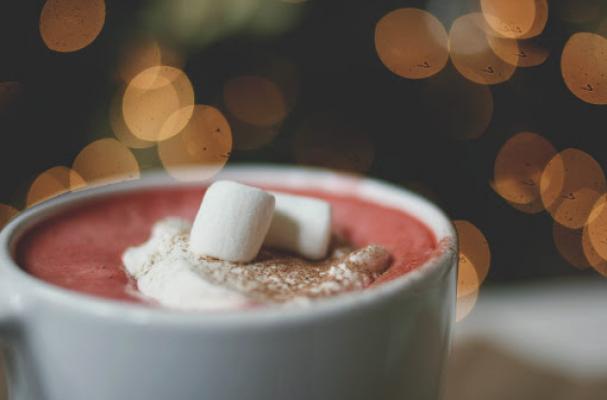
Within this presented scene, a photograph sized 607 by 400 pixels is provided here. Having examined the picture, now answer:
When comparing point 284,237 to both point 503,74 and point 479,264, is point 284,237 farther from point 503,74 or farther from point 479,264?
point 479,264

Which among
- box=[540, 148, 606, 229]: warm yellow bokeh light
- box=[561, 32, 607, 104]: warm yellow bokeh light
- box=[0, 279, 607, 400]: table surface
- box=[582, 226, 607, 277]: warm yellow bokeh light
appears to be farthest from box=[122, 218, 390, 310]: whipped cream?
box=[582, 226, 607, 277]: warm yellow bokeh light

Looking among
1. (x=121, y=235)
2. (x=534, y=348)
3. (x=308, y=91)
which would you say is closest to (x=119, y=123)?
(x=308, y=91)

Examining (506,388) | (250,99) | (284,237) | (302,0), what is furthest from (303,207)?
(250,99)

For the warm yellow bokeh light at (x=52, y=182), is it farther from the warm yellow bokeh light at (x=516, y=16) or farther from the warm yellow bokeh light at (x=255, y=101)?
the warm yellow bokeh light at (x=516, y=16)

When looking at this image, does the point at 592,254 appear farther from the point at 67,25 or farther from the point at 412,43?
the point at 67,25

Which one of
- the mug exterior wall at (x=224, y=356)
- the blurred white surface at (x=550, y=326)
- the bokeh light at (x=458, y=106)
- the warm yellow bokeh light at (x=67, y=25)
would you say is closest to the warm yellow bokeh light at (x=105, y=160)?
the warm yellow bokeh light at (x=67, y=25)

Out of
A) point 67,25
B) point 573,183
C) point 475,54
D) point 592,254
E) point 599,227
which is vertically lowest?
point 592,254
